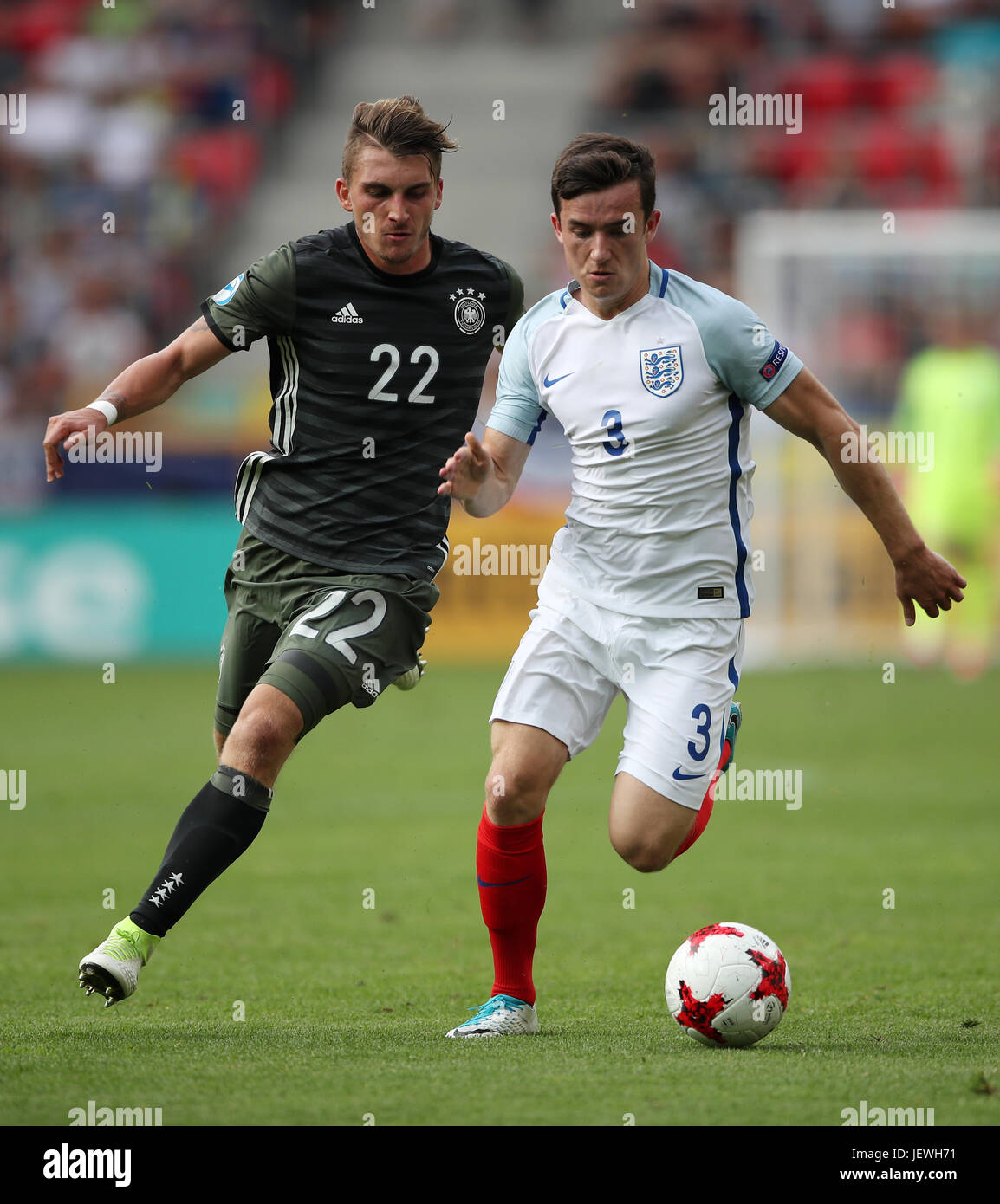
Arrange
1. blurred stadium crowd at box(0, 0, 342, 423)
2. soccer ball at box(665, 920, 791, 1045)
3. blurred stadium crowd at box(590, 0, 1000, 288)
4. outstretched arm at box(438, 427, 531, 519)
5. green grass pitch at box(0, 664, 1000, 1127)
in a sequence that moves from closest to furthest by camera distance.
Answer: green grass pitch at box(0, 664, 1000, 1127), soccer ball at box(665, 920, 791, 1045), outstretched arm at box(438, 427, 531, 519), blurred stadium crowd at box(590, 0, 1000, 288), blurred stadium crowd at box(0, 0, 342, 423)

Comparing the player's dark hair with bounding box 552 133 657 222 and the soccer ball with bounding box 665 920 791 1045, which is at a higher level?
the player's dark hair with bounding box 552 133 657 222

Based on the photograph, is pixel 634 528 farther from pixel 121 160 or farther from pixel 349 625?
pixel 121 160

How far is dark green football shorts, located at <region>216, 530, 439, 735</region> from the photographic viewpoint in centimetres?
494

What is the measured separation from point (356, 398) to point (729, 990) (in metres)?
2.12

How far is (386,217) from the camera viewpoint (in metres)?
5.10

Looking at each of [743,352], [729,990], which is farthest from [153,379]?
[729,990]

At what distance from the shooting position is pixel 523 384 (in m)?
5.13

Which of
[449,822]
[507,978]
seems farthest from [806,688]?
[507,978]

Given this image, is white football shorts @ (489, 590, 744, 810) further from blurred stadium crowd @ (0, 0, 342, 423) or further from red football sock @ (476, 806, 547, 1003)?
blurred stadium crowd @ (0, 0, 342, 423)

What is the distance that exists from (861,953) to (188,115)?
18405 mm

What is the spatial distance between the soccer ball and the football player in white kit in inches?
13.3

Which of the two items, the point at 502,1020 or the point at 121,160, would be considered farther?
the point at 121,160

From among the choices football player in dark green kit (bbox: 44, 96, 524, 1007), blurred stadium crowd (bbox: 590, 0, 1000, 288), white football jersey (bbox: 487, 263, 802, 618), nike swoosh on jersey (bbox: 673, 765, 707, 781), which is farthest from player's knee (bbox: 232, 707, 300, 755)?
blurred stadium crowd (bbox: 590, 0, 1000, 288)

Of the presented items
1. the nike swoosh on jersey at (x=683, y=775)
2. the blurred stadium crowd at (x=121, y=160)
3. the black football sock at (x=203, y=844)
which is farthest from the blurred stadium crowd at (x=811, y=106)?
the black football sock at (x=203, y=844)
